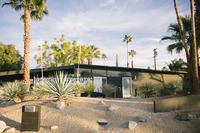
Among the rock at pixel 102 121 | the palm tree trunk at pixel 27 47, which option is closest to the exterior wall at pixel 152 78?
the palm tree trunk at pixel 27 47

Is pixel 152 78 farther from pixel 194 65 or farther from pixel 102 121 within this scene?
pixel 102 121

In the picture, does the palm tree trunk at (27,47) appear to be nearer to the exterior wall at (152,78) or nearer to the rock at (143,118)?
the rock at (143,118)

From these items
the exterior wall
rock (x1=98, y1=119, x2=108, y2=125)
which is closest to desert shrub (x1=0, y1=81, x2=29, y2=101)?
rock (x1=98, y1=119, x2=108, y2=125)

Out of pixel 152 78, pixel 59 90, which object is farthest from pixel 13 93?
pixel 152 78

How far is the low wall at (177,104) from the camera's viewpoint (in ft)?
19.6

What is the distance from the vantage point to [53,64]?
95.5 ft

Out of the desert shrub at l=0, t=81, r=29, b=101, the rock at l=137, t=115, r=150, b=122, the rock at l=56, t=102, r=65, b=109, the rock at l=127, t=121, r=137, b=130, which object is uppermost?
the desert shrub at l=0, t=81, r=29, b=101

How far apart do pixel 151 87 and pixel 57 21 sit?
9.07 metres

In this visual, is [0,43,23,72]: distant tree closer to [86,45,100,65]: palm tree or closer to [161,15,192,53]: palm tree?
[86,45,100,65]: palm tree

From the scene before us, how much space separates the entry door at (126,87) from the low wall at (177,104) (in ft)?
29.9

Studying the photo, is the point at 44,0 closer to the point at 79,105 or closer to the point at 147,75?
the point at 79,105

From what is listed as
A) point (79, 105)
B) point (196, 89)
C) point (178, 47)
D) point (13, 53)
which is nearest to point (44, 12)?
point (79, 105)

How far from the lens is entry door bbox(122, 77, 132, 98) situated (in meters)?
15.2

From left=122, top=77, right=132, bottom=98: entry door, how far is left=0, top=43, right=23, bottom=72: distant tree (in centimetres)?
2297
